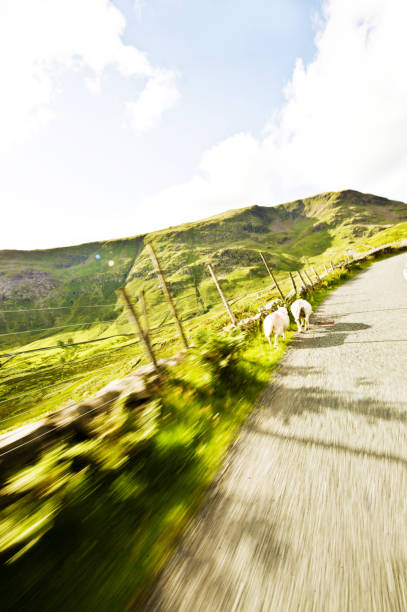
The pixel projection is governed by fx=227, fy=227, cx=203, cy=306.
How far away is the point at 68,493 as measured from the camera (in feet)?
7.99

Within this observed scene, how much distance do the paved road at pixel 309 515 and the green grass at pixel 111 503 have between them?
0.83 feet

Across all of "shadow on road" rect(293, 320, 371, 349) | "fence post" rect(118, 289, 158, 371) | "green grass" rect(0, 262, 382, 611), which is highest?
"fence post" rect(118, 289, 158, 371)

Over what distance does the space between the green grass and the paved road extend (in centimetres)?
25

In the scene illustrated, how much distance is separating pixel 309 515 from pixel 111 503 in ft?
6.39

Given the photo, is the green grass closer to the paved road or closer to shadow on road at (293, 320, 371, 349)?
the paved road

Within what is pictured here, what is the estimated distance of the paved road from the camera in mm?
1514

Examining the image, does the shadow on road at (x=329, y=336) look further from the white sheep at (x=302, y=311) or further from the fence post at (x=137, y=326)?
the fence post at (x=137, y=326)

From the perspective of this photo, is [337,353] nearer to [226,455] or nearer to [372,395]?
[372,395]

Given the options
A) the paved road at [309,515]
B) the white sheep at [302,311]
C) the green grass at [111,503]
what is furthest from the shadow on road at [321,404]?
the white sheep at [302,311]

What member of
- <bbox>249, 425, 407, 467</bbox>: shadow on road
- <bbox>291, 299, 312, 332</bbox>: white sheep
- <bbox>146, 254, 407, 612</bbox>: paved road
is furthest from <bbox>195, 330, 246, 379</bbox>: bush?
<bbox>291, 299, 312, 332</bbox>: white sheep

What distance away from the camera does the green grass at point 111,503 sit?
69.7 inches

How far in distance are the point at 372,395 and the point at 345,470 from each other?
1612 millimetres

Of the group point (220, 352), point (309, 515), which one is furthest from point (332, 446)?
point (220, 352)

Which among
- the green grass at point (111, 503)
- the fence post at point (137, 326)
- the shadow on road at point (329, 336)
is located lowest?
the shadow on road at point (329, 336)
